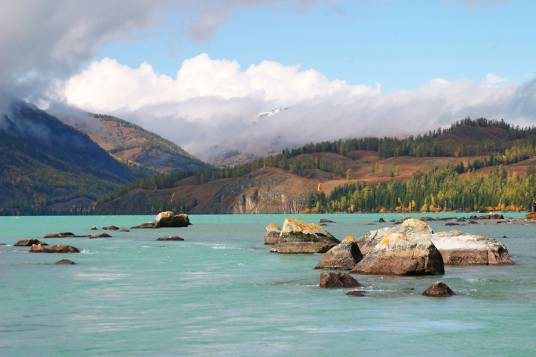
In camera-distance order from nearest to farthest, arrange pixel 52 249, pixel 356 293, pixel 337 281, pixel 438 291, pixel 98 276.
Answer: pixel 438 291 < pixel 356 293 < pixel 337 281 < pixel 98 276 < pixel 52 249

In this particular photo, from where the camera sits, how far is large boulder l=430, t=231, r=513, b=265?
68.8m

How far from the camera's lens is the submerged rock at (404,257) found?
5803 centimetres

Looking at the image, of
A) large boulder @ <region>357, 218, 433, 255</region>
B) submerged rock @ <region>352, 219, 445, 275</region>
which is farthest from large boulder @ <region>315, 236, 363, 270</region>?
submerged rock @ <region>352, 219, 445, 275</region>

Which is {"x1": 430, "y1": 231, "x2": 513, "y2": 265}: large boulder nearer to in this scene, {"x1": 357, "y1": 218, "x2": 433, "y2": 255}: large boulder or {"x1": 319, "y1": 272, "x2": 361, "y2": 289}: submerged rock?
{"x1": 357, "y1": 218, "x2": 433, "y2": 255}: large boulder

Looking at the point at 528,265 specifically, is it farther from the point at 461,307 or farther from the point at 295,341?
the point at 295,341

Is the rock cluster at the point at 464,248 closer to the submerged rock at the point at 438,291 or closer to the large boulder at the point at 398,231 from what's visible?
the large boulder at the point at 398,231

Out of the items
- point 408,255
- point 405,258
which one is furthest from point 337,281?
point 408,255

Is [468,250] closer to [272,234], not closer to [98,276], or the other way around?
[98,276]

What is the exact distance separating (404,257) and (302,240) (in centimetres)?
3028

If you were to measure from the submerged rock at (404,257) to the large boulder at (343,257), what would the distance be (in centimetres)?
386

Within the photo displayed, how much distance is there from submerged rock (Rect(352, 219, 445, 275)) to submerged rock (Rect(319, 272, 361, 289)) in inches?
261

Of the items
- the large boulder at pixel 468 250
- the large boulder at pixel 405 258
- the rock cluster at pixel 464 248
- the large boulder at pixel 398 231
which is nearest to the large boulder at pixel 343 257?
the large boulder at pixel 398 231

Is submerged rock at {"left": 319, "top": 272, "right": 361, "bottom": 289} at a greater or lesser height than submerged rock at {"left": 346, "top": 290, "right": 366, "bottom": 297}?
greater

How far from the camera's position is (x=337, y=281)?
5200 cm
